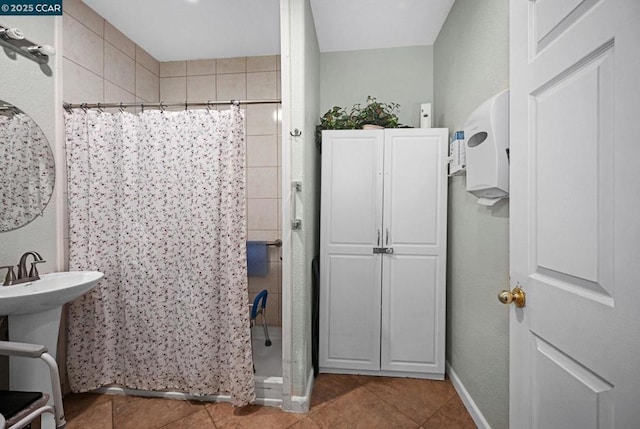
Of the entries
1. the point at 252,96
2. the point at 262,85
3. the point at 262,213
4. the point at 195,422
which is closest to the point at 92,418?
the point at 195,422

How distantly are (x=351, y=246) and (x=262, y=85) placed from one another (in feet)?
5.78

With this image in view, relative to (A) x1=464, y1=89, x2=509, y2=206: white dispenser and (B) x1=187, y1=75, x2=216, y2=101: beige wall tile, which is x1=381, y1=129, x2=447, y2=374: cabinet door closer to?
(A) x1=464, y1=89, x2=509, y2=206: white dispenser

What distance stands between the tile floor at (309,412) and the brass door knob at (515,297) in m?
1.13

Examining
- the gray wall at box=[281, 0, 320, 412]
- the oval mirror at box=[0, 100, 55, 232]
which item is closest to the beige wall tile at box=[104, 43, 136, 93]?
the oval mirror at box=[0, 100, 55, 232]

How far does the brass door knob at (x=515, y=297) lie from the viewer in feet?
3.02

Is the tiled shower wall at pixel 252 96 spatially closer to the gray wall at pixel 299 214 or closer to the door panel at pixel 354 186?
the door panel at pixel 354 186

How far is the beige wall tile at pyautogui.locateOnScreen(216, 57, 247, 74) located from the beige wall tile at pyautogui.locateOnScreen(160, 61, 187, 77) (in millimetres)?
345

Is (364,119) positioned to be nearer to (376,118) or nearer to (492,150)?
(376,118)

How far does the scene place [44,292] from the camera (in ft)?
4.30

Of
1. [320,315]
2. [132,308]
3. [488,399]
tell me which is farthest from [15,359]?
[488,399]

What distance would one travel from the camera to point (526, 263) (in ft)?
2.98

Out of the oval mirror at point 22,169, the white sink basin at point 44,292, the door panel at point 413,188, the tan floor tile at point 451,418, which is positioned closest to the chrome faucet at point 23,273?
the white sink basin at point 44,292

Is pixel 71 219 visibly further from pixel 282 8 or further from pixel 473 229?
pixel 473 229

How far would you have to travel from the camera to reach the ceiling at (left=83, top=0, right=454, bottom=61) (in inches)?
79.5
